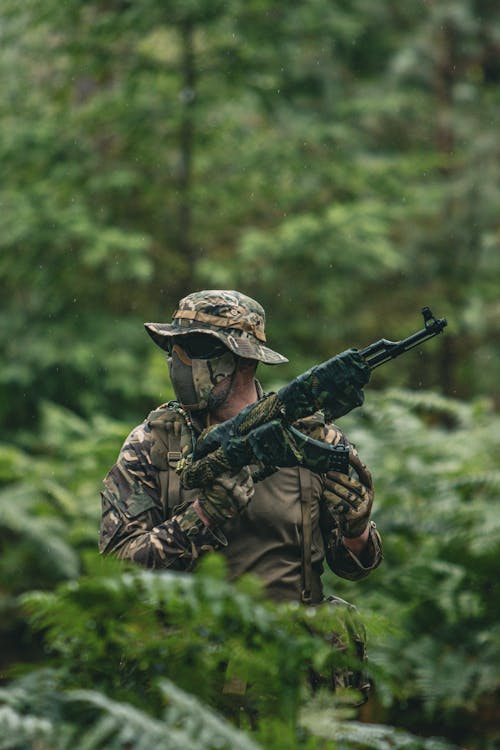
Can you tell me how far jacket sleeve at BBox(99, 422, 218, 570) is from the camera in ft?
11.0

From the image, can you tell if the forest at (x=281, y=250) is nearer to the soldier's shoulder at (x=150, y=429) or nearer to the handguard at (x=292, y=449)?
the handguard at (x=292, y=449)

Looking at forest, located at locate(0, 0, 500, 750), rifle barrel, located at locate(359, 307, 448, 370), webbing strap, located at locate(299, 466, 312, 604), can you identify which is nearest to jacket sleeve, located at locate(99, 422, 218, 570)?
webbing strap, located at locate(299, 466, 312, 604)

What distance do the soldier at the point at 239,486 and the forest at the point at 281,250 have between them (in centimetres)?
69

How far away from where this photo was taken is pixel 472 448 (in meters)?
7.30

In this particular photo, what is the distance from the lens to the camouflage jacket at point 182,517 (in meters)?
3.38

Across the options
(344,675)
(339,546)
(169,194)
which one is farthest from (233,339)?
(169,194)

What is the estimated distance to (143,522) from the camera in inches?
138

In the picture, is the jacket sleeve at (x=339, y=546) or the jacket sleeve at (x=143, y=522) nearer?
the jacket sleeve at (x=143, y=522)

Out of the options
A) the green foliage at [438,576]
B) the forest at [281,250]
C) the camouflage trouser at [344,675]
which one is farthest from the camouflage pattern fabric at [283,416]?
the green foliage at [438,576]

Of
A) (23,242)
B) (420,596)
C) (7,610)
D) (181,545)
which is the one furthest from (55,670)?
(23,242)

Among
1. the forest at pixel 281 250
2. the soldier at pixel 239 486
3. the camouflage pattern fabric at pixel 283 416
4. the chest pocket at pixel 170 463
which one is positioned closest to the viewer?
the camouflage pattern fabric at pixel 283 416

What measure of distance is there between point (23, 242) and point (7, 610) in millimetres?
3892

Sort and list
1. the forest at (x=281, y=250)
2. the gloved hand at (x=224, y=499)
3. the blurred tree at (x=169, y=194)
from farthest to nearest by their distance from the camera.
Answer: the blurred tree at (x=169, y=194), the forest at (x=281, y=250), the gloved hand at (x=224, y=499)

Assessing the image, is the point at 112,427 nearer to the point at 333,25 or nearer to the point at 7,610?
the point at 7,610
